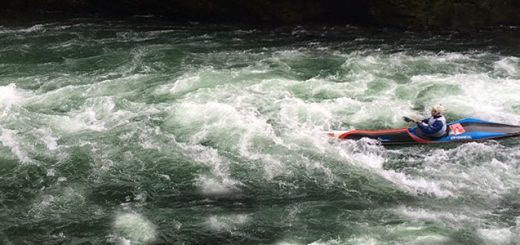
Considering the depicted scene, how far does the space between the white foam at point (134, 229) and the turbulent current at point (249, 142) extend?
1.1 inches

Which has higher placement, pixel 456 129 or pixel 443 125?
pixel 443 125

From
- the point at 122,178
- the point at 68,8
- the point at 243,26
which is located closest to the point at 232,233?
the point at 122,178

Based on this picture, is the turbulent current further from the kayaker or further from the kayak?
the kayaker

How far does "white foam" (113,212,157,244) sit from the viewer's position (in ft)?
25.1

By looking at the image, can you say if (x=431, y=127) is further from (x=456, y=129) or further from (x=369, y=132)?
(x=369, y=132)

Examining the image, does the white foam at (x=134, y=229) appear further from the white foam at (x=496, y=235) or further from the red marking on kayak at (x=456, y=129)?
the red marking on kayak at (x=456, y=129)

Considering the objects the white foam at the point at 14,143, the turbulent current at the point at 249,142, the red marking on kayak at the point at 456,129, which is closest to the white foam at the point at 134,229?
the turbulent current at the point at 249,142

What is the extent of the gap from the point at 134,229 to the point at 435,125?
19.1 ft

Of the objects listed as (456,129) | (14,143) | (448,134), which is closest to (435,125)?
(448,134)

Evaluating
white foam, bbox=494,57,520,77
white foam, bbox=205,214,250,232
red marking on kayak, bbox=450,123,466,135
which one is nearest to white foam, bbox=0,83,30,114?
white foam, bbox=205,214,250,232

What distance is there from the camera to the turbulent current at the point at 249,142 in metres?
7.96

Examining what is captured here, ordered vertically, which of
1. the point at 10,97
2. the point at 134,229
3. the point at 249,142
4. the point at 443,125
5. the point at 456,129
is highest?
the point at 443,125

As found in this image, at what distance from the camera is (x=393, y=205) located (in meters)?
8.40

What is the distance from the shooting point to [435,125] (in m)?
10.1
